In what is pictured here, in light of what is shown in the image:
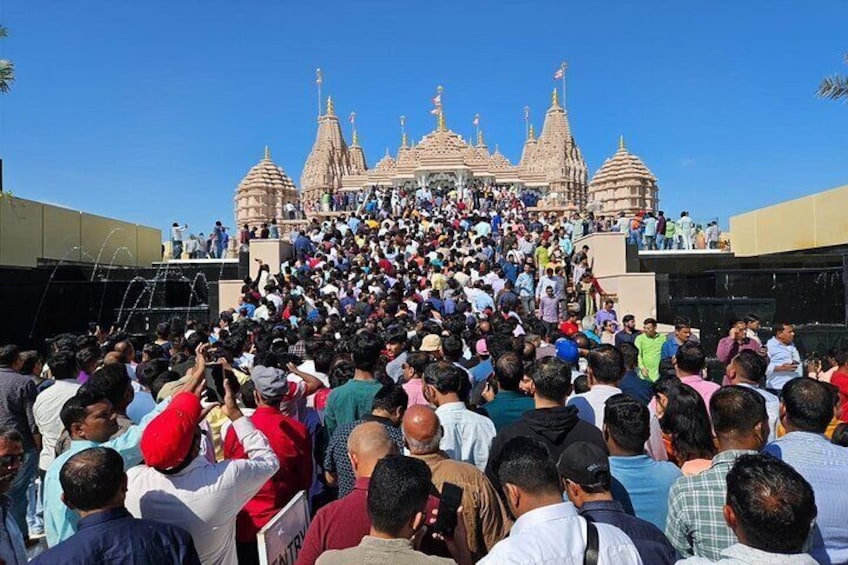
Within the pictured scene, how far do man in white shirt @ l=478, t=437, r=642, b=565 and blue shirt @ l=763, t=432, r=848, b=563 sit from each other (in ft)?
3.59

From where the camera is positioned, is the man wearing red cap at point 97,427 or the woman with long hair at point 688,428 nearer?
the man wearing red cap at point 97,427

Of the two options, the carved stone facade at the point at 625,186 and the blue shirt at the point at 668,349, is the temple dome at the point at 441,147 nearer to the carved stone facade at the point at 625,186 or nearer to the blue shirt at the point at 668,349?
the carved stone facade at the point at 625,186

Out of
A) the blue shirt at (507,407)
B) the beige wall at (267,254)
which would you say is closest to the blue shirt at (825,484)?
the blue shirt at (507,407)

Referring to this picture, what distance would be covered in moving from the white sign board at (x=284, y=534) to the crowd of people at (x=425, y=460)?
22 cm

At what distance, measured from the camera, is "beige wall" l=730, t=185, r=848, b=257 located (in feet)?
57.4

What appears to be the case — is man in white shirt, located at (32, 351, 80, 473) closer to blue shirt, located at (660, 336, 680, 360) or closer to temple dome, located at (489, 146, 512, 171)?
blue shirt, located at (660, 336, 680, 360)

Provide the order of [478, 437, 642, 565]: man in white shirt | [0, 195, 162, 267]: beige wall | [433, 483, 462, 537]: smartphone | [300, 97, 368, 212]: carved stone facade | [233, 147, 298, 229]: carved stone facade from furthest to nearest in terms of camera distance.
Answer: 1. [300, 97, 368, 212]: carved stone facade
2. [233, 147, 298, 229]: carved stone facade
3. [0, 195, 162, 267]: beige wall
4. [433, 483, 462, 537]: smartphone
5. [478, 437, 642, 565]: man in white shirt

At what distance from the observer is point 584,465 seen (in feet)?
8.10

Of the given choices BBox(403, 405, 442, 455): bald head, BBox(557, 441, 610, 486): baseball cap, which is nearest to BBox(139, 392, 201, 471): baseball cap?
BBox(403, 405, 442, 455): bald head

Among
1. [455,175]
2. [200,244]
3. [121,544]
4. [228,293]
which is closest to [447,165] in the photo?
[455,175]

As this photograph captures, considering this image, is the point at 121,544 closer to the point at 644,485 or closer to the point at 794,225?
the point at 644,485

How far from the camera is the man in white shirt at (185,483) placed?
8.78 ft

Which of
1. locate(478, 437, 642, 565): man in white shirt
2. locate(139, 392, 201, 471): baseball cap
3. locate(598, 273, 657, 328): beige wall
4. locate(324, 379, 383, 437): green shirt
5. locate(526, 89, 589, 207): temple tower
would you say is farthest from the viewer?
locate(526, 89, 589, 207): temple tower

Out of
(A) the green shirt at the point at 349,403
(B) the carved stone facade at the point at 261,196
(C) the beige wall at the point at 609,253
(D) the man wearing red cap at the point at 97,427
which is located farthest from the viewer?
(B) the carved stone facade at the point at 261,196
